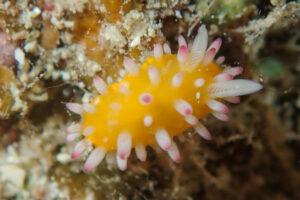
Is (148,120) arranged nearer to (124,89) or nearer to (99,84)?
→ (124,89)

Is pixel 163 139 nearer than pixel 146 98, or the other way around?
pixel 146 98

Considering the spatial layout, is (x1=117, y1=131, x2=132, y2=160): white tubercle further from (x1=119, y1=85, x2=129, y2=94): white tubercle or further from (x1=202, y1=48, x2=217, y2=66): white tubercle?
(x1=202, y1=48, x2=217, y2=66): white tubercle

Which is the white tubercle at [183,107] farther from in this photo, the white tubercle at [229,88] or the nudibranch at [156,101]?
the white tubercle at [229,88]

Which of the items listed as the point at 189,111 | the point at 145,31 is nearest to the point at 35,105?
the point at 145,31

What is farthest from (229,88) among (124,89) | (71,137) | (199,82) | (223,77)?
(71,137)

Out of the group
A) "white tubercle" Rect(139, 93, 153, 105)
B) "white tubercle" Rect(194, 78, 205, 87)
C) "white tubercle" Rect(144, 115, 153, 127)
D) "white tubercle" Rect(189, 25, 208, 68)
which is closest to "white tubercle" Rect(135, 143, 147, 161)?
"white tubercle" Rect(144, 115, 153, 127)

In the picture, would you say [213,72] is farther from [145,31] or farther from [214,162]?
[214,162]

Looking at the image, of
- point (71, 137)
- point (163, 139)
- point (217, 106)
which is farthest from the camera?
point (71, 137)
